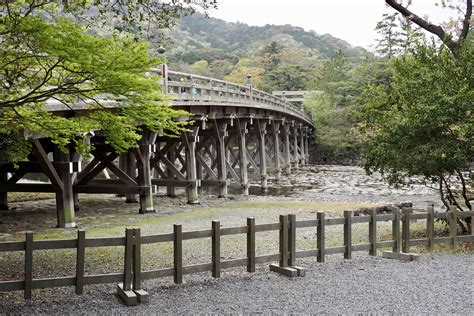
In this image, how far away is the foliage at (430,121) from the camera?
9.66 metres

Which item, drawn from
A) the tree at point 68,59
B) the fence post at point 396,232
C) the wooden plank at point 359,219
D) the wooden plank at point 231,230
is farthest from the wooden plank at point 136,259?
the fence post at point 396,232

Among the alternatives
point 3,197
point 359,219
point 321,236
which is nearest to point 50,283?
point 321,236

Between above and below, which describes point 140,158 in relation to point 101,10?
below

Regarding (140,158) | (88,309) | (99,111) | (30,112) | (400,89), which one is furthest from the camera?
(140,158)

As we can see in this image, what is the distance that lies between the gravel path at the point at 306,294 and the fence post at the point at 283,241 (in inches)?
9.8

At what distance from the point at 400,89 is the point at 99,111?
701cm

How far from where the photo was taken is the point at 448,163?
386 inches

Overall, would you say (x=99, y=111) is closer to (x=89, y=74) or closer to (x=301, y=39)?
(x=89, y=74)

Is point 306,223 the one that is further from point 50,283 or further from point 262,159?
point 262,159

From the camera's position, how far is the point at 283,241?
729 centimetres

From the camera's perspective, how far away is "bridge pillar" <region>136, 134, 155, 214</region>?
1459 cm

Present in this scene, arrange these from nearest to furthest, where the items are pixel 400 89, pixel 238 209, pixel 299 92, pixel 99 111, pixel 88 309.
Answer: pixel 88 309 → pixel 99 111 → pixel 400 89 → pixel 238 209 → pixel 299 92

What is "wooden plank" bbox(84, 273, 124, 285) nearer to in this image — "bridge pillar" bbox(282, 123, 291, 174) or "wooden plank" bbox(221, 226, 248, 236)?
"wooden plank" bbox(221, 226, 248, 236)

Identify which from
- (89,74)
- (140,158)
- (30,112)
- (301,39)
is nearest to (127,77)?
(89,74)
